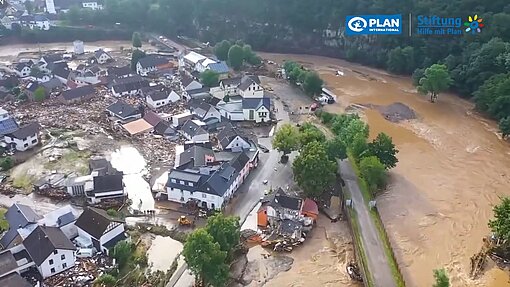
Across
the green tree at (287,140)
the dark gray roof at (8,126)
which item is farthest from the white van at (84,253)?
the dark gray roof at (8,126)

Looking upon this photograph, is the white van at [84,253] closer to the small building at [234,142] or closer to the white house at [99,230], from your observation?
the white house at [99,230]

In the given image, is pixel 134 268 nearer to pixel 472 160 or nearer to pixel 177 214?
pixel 177 214

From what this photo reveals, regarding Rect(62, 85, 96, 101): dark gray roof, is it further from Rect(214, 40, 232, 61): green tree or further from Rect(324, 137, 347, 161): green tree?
Rect(324, 137, 347, 161): green tree

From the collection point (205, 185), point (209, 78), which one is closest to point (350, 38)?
point (209, 78)

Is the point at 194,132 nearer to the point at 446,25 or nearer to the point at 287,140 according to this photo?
the point at 287,140

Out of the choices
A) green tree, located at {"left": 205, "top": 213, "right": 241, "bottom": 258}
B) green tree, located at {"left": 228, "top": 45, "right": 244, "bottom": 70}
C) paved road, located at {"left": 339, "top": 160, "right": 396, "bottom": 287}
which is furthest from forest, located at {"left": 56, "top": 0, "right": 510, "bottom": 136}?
green tree, located at {"left": 205, "top": 213, "right": 241, "bottom": 258}

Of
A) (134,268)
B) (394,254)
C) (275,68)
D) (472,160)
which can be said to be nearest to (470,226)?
(394,254)
